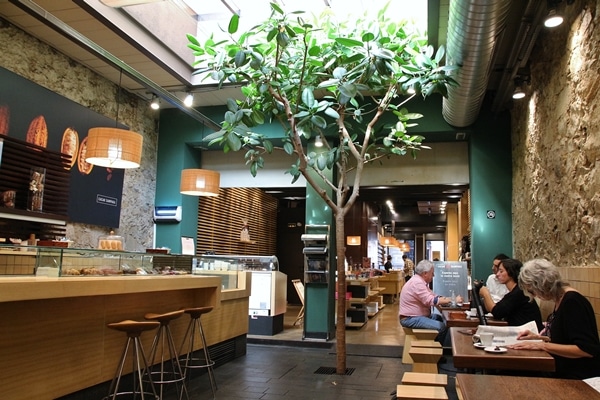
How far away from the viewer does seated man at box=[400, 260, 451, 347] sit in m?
5.77

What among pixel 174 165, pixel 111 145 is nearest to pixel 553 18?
pixel 111 145

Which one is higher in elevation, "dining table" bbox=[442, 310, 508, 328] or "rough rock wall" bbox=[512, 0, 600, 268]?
"rough rock wall" bbox=[512, 0, 600, 268]

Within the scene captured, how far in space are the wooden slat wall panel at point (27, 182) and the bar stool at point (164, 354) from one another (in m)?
2.43

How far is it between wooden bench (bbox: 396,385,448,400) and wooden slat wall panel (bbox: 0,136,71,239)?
4803 millimetres

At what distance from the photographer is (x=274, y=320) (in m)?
8.40

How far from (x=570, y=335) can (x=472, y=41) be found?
3.00 metres

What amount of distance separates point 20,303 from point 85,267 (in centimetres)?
67

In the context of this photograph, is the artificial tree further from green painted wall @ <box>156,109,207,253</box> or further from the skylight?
green painted wall @ <box>156,109,207,253</box>

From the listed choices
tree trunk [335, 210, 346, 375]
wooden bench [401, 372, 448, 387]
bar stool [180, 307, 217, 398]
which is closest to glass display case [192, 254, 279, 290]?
bar stool [180, 307, 217, 398]

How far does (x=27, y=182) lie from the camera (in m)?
6.05

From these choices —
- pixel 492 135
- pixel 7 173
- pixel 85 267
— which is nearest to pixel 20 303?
pixel 85 267

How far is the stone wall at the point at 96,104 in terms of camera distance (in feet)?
20.6

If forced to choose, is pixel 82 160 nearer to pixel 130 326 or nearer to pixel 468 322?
pixel 130 326

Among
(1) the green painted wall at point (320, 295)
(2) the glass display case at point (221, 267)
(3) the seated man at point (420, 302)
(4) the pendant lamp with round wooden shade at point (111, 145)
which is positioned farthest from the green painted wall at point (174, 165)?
(3) the seated man at point (420, 302)
